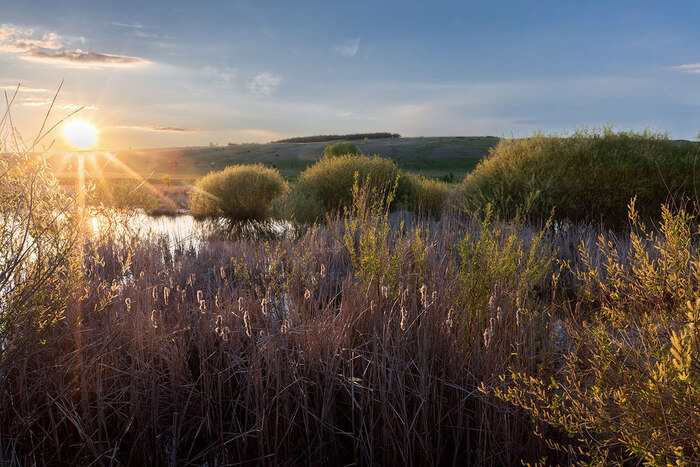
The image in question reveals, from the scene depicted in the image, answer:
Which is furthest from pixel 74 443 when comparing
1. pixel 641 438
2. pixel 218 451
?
pixel 641 438

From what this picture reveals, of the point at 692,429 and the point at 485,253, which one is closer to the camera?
the point at 692,429

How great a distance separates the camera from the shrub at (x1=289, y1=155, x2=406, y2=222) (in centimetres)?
1571

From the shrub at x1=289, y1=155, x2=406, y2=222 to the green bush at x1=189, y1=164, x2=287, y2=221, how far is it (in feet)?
11.7

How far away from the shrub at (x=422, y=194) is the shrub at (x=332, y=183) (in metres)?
0.97

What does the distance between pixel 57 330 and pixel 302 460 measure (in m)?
2.80

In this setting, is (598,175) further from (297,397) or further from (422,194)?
(297,397)

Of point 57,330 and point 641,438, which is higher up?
point 641,438

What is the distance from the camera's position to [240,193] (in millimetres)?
20172

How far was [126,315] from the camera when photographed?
4.48 m

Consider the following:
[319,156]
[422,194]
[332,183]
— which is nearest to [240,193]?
[332,183]

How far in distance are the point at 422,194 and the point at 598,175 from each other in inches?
255

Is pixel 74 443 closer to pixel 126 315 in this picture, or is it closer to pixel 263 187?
pixel 126 315

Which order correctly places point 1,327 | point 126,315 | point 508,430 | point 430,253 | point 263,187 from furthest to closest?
point 263,187
point 430,253
point 126,315
point 508,430
point 1,327

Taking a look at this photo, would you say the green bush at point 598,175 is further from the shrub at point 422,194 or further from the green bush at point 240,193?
the green bush at point 240,193
